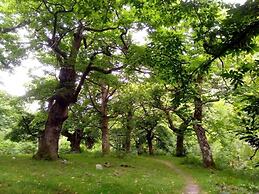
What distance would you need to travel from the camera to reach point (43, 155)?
86.3 feet

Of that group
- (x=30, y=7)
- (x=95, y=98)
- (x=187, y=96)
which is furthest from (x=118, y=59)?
(x=187, y=96)

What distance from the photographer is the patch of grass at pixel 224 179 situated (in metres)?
20.6

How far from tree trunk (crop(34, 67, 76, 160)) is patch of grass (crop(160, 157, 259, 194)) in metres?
11.3

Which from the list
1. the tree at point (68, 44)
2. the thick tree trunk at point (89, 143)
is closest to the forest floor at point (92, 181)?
the tree at point (68, 44)

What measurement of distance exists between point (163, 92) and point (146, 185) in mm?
18177

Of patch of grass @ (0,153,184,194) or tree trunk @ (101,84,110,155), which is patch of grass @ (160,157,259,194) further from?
tree trunk @ (101,84,110,155)

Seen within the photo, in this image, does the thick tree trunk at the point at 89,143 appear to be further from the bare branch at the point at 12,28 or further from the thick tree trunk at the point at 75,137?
the bare branch at the point at 12,28

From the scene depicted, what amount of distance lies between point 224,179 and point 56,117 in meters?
13.7

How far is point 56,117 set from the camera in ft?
88.9

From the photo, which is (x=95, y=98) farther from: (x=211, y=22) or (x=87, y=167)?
(x=211, y=22)

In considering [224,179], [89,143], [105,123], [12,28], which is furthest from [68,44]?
[89,143]

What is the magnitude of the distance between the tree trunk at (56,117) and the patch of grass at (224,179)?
1128 centimetres

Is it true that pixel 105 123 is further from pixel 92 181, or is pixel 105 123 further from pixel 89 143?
pixel 92 181

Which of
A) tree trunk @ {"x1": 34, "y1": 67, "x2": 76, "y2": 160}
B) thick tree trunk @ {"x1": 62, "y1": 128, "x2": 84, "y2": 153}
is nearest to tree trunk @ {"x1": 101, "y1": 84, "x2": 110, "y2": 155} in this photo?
thick tree trunk @ {"x1": 62, "y1": 128, "x2": 84, "y2": 153}
